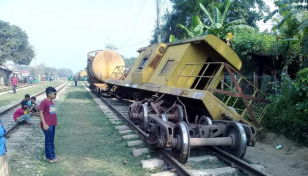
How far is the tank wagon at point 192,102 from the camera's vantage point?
4672 mm

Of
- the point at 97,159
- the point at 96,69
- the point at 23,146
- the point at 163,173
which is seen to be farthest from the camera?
the point at 96,69

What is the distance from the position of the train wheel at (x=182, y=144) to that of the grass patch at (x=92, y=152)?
650mm

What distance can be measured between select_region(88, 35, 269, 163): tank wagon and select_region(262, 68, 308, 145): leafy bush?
1.05 feet

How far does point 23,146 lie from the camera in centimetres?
607

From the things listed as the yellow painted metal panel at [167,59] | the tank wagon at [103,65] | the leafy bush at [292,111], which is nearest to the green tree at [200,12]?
the tank wagon at [103,65]

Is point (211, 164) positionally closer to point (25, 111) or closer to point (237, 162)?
point (237, 162)

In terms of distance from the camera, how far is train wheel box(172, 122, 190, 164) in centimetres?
425

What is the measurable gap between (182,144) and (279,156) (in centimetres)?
271

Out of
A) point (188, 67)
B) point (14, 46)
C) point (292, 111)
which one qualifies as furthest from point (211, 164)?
point (14, 46)

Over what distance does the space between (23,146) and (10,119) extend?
4.35m

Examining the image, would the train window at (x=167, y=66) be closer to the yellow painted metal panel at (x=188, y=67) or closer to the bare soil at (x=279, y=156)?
the yellow painted metal panel at (x=188, y=67)

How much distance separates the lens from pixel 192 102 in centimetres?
761

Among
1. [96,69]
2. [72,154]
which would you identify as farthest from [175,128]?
[96,69]

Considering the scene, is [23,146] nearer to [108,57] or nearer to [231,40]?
[231,40]
